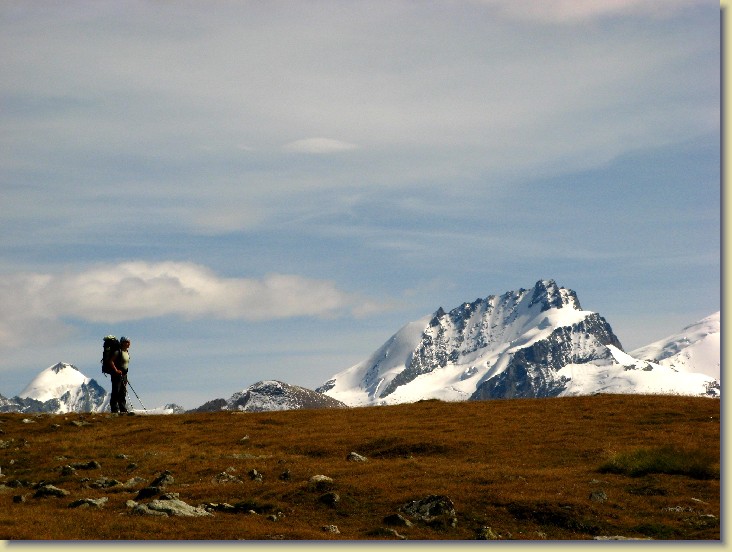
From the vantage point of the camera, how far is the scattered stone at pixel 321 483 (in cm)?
3394

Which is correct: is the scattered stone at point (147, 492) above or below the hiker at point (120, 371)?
below

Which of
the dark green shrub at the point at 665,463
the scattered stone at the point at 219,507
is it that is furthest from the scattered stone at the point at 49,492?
the dark green shrub at the point at 665,463

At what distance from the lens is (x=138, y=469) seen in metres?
41.1

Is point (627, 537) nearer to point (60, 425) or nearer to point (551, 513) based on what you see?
point (551, 513)

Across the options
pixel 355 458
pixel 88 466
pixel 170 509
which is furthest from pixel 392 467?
pixel 88 466

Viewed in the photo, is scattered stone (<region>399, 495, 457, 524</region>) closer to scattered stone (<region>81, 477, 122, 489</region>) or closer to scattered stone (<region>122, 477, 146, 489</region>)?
scattered stone (<region>122, 477, 146, 489</region>)

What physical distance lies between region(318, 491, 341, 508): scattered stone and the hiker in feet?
85.5

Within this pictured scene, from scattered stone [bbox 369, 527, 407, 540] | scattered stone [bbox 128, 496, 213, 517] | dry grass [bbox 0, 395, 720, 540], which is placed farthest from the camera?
scattered stone [bbox 128, 496, 213, 517]

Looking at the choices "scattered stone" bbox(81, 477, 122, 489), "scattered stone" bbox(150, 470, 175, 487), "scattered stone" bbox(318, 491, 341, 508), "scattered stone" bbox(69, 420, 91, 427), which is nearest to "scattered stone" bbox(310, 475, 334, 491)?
"scattered stone" bbox(318, 491, 341, 508)

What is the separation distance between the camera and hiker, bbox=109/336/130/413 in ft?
183

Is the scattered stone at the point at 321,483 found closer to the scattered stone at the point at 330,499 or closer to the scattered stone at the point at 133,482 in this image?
the scattered stone at the point at 330,499

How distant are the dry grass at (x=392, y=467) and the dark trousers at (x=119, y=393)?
4.88 feet

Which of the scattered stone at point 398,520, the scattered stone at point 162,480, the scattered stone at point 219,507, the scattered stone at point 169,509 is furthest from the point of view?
the scattered stone at point 162,480

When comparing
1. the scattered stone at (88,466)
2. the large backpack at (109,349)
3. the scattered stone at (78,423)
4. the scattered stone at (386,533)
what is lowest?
the scattered stone at (386,533)
